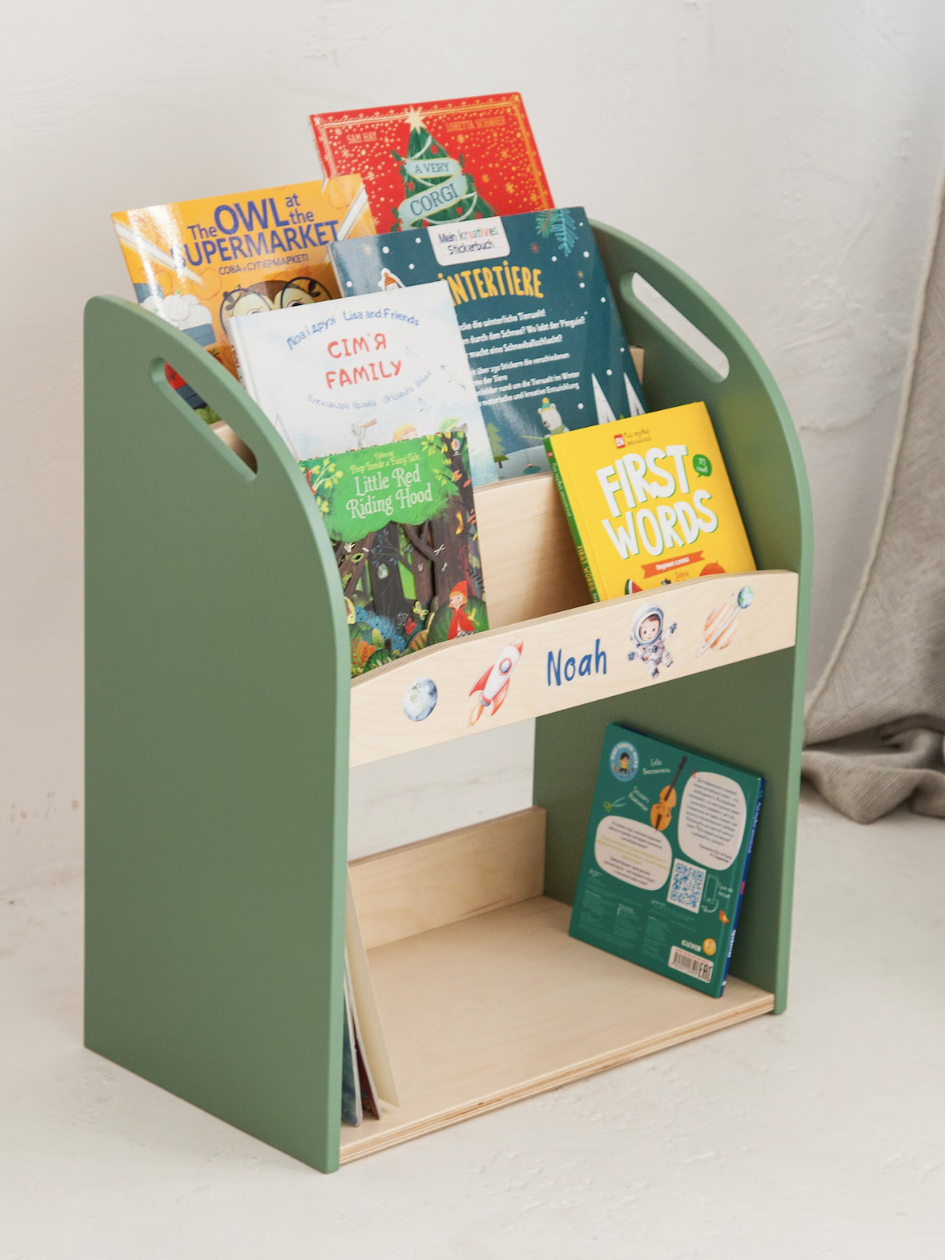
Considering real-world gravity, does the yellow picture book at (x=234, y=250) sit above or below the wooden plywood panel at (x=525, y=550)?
above

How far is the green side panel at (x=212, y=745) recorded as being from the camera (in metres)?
1.28

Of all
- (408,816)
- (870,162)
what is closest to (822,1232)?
(408,816)

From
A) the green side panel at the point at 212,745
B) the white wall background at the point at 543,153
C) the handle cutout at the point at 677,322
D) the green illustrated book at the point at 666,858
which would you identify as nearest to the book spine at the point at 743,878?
the green illustrated book at the point at 666,858

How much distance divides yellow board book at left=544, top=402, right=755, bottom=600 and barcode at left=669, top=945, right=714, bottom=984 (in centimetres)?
43

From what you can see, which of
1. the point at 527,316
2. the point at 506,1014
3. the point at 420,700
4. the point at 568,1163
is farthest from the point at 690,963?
the point at 527,316

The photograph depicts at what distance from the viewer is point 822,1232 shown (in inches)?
51.5

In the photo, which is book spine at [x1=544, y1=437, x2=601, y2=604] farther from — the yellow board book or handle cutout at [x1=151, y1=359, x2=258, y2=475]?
handle cutout at [x1=151, y1=359, x2=258, y2=475]

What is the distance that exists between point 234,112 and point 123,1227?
123cm

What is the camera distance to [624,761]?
5.84ft

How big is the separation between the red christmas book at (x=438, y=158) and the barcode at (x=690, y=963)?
80 cm

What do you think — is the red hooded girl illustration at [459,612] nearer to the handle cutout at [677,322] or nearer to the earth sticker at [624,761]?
the earth sticker at [624,761]

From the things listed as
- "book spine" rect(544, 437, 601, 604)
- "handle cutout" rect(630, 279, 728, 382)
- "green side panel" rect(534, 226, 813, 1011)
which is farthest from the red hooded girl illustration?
"handle cutout" rect(630, 279, 728, 382)

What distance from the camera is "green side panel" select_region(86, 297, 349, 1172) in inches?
50.4

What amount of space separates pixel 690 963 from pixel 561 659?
0.46m
